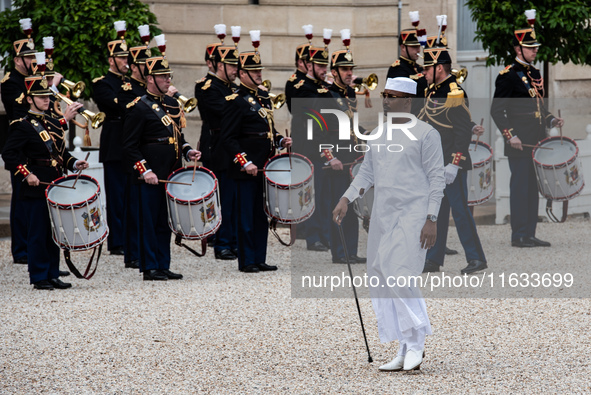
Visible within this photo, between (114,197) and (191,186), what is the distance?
5.74 feet

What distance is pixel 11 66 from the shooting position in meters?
12.7

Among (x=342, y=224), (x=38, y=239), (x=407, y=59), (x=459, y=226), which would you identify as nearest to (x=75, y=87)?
(x=38, y=239)

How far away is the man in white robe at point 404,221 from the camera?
6.24 meters

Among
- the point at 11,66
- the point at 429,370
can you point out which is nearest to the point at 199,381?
the point at 429,370

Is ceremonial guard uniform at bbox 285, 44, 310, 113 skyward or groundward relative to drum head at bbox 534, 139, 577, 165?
skyward

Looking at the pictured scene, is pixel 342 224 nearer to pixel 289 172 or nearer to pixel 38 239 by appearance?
pixel 289 172

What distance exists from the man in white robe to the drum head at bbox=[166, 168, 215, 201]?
3.01 m

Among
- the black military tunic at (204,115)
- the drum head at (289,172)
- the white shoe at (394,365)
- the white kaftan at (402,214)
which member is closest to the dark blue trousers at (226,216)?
the black military tunic at (204,115)

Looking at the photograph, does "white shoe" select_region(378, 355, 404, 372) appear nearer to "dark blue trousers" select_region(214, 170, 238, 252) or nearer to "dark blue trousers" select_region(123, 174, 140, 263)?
"dark blue trousers" select_region(123, 174, 140, 263)

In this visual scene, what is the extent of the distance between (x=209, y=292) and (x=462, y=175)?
8.22 ft

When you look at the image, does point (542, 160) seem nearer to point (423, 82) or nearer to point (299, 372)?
point (423, 82)

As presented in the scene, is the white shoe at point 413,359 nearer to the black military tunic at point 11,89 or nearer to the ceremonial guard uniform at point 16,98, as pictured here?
the ceremonial guard uniform at point 16,98

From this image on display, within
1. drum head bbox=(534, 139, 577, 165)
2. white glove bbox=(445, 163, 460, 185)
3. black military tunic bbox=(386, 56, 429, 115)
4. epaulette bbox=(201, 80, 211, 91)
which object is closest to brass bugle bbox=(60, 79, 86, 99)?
epaulette bbox=(201, 80, 211, 91)

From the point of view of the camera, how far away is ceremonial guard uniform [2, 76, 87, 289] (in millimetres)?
8969
